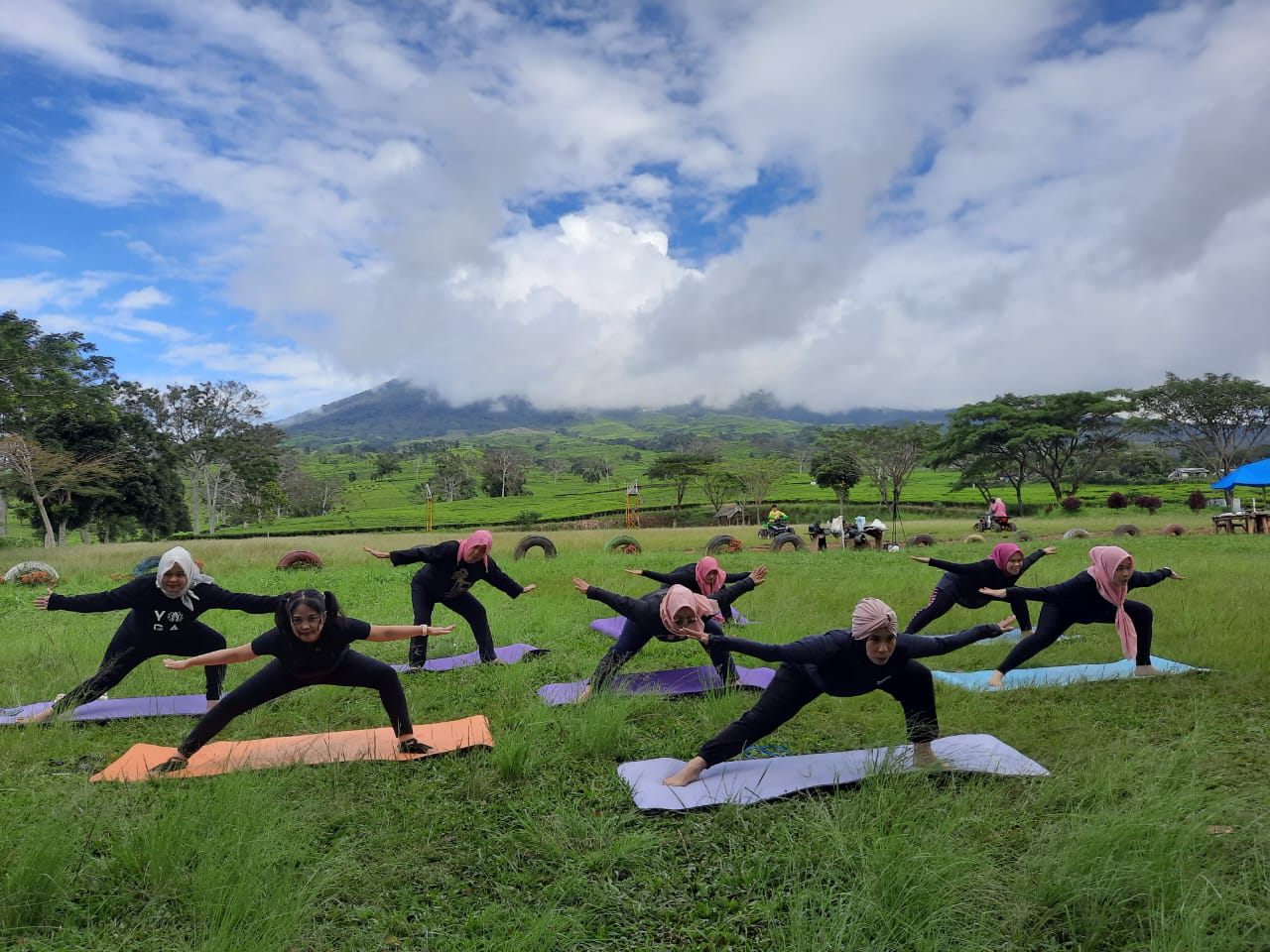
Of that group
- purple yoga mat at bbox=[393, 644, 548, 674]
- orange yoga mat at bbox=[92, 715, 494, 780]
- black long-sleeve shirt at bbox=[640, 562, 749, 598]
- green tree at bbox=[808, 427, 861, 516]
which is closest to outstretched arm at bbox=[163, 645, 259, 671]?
orange yoga mat at bbox=[92, 715, 494, 780]

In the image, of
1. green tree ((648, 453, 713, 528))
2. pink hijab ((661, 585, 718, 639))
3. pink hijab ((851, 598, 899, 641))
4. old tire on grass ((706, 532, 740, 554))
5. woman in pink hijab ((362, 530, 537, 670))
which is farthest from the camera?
green tree ((648, 453, 713, 528))

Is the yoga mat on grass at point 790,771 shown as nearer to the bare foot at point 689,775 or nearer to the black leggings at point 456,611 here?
the bare foot at point 689,775

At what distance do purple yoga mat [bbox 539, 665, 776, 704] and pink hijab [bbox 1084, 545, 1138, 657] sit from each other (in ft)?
11.2

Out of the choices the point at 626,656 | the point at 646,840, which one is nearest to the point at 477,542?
the point at 626,656

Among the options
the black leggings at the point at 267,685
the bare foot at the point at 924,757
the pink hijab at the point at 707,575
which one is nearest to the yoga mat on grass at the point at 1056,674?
the bare foot at the point at 924,757

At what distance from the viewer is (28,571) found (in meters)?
15.2

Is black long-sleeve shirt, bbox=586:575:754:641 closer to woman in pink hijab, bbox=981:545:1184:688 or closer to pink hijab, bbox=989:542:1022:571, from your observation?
→ woman in pink hijab, bbox=981:545:1184:688

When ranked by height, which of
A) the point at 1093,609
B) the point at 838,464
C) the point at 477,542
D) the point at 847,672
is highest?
the point at 838,464

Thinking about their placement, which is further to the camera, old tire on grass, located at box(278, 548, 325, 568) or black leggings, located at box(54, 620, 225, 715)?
old tire on grass, located at box(278, 548, 325, 568)

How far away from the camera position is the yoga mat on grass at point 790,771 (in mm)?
4445

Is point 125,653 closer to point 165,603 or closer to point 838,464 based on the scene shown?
point 165,603

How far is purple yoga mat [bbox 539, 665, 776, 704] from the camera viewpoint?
6.63 m

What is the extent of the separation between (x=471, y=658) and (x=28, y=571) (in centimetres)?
1328

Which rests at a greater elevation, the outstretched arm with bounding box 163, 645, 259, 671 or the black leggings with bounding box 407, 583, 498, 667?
the outstretched arm with bounding box 163, 645, 259, 671
